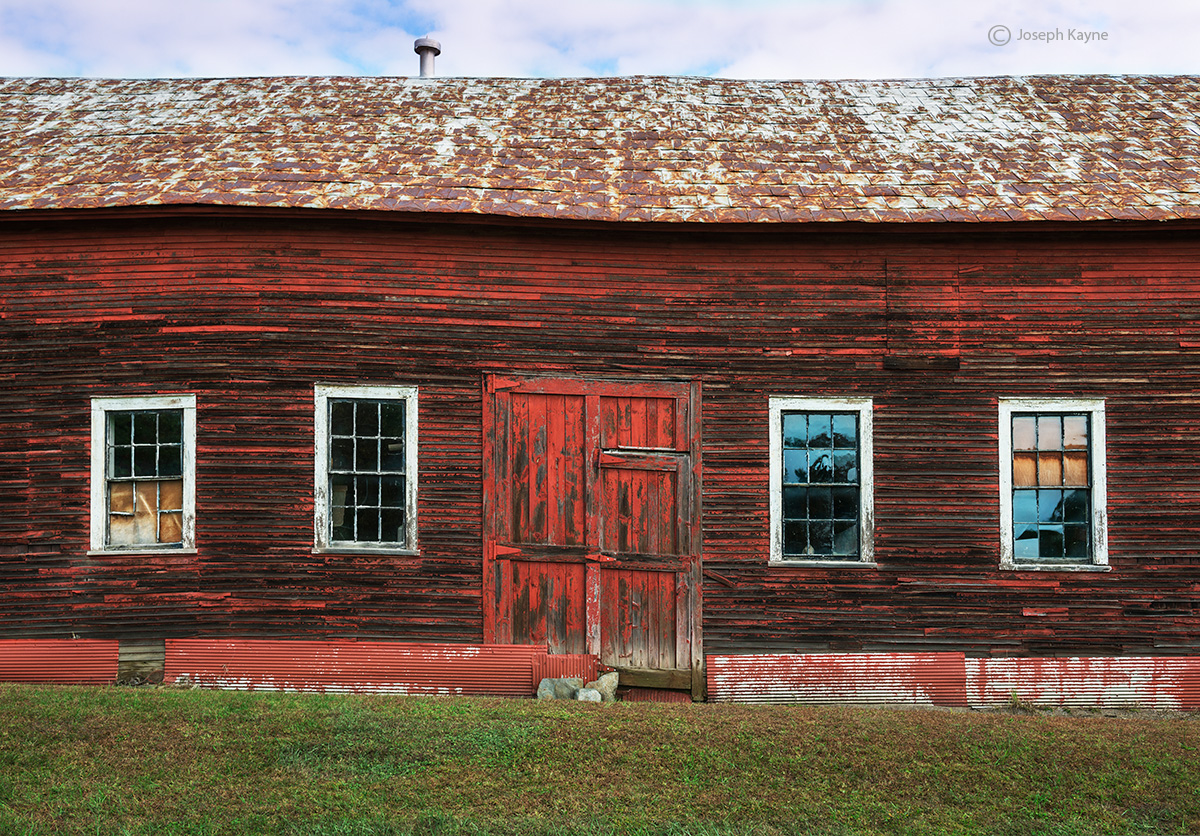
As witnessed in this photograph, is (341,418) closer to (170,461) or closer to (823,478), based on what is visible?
(170,461)

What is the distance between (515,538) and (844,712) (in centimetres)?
338

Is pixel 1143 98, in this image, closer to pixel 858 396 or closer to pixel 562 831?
pixel 858 396

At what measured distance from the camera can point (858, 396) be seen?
9.19 meters

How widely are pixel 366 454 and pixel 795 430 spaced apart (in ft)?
13.8

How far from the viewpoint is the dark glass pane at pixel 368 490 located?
360 inches

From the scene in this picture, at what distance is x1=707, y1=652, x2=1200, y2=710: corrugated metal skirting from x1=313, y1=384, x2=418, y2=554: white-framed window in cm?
345

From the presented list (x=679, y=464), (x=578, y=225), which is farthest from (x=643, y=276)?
(x=679, y=464)

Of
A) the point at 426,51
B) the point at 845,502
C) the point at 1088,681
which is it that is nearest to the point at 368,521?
the point at 845,502

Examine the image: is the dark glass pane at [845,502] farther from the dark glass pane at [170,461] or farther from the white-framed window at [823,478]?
the dark glass pane at [170,461]

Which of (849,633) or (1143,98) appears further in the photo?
(1143,98)

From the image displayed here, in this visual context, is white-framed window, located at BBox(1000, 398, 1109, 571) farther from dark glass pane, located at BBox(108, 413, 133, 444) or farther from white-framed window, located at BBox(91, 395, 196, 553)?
dark glass pane, located at BBox(108, 413, 133, 444)

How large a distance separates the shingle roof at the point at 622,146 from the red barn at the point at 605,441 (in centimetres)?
12

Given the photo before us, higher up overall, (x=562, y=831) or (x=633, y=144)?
(x=633, y=144)

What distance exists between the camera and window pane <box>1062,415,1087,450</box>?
9.20 meters
